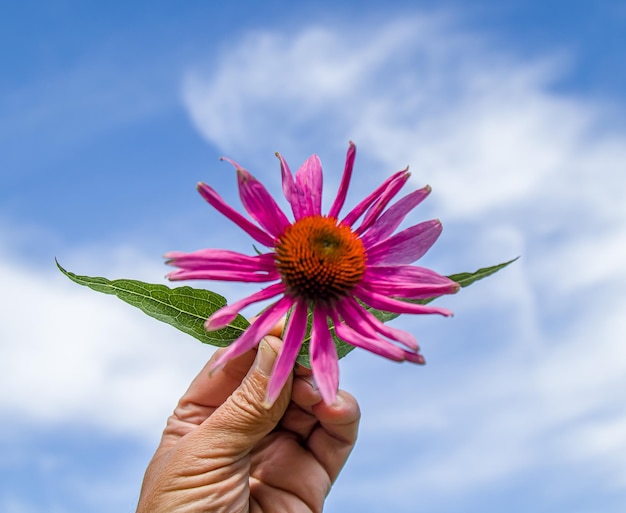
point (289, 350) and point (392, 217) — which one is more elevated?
point (392, 217)

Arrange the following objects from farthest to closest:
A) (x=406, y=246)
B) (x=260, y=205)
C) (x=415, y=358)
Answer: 1. (x=406, y=246)
2. (x=260, y=205)
3. (x=415, y=358)

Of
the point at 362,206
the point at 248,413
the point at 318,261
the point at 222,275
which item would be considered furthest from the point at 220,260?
the point at 248,413

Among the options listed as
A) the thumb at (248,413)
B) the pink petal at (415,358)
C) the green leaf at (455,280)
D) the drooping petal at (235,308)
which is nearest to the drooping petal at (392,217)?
the green leaf at (455,280)

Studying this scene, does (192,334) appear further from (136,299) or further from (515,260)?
(515,260)

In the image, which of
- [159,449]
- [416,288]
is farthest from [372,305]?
[159,449]

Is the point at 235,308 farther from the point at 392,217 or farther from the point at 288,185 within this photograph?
the point at 392,217

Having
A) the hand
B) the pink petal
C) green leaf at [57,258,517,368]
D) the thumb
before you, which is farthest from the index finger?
the pink petal
